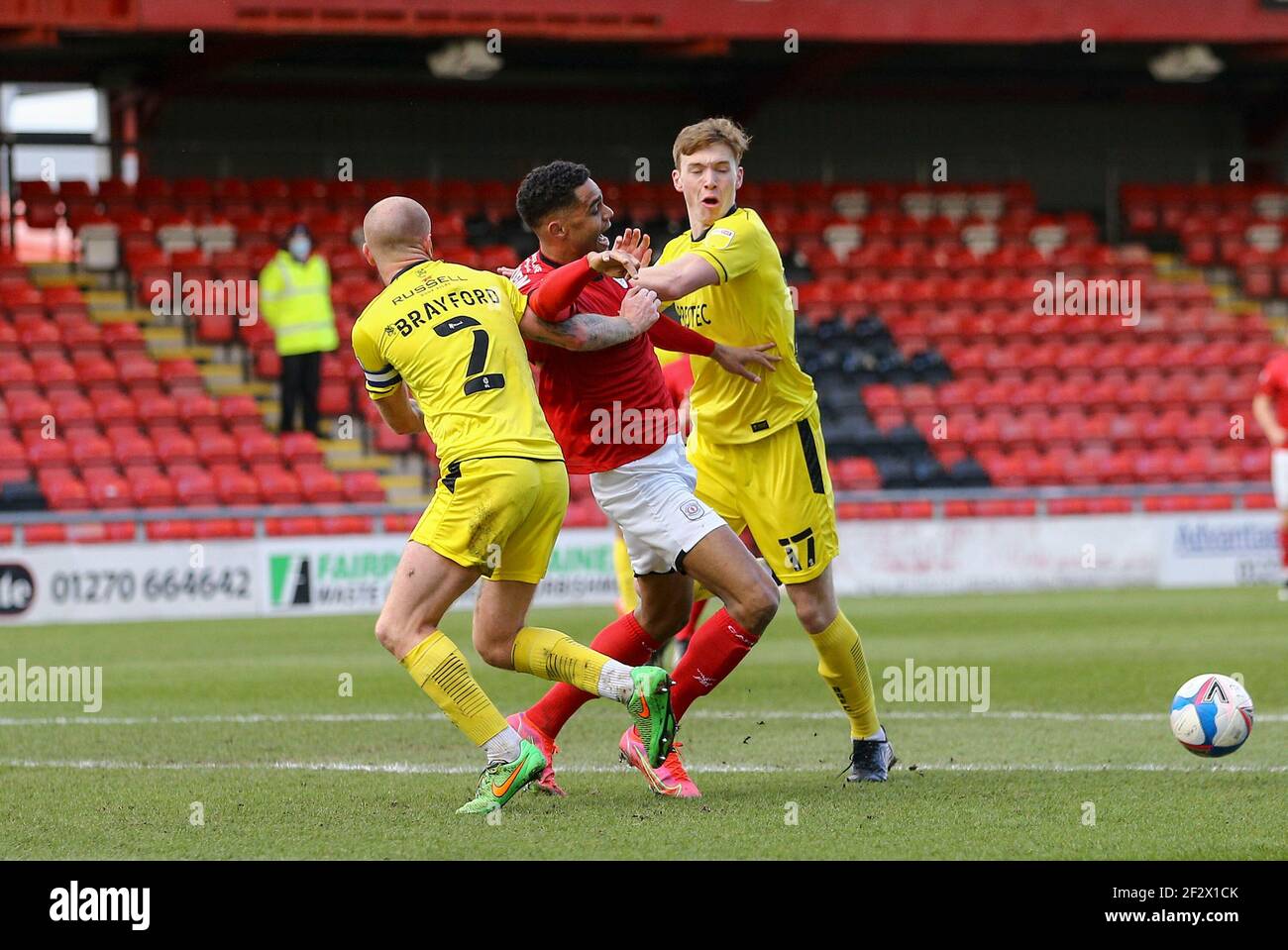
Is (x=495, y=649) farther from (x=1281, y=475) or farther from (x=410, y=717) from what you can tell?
(x=1281, y=475)

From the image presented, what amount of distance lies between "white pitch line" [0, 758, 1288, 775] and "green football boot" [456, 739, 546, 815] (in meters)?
1.20

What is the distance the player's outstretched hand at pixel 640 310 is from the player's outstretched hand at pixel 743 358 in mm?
475

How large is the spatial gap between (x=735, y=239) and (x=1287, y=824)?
274 centimetres

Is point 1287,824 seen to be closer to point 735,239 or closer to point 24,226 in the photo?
point 735,239

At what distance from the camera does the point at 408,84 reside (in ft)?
80.8

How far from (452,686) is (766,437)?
5.56 ft

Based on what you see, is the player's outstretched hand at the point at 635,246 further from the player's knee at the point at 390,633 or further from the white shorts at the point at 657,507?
the player's knee at the point at 390,633

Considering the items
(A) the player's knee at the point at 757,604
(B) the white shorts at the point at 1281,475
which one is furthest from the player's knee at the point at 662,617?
(B) the white shorts at the point at 1281,475

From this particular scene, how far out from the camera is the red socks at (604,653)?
6.88m

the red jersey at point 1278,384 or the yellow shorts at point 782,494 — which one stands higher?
the red jersey at point 1278,384

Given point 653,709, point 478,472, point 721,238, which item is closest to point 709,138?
point 721,238

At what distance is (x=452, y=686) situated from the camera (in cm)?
605

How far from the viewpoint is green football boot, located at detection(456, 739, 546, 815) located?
19.4 feet

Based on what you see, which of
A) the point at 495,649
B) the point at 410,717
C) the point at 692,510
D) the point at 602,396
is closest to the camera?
the point at 495,649
